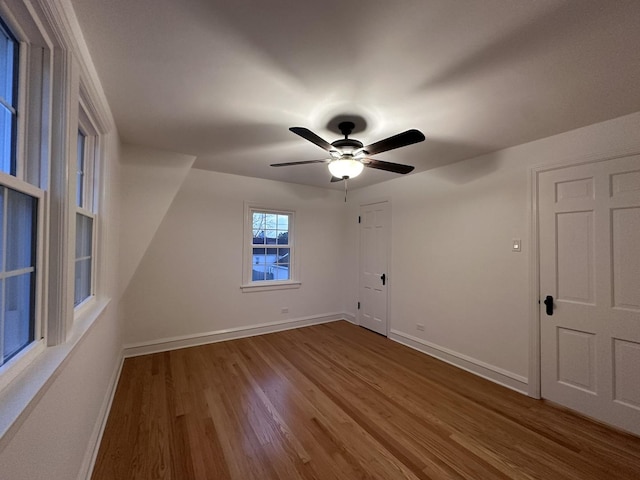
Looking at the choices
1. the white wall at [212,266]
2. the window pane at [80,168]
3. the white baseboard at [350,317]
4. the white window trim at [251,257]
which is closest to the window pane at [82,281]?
the window pane at [80,168]

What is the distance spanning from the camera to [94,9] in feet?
3.97

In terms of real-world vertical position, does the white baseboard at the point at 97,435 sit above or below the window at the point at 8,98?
below

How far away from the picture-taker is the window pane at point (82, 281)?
5.46 ft

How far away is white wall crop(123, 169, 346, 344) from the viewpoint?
3370mm

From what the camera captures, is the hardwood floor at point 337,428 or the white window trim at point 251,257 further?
the white window trim at point 251,257

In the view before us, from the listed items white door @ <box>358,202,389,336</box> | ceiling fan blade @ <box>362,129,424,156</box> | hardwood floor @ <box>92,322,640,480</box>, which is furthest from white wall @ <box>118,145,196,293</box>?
white door @ <box>358,202,389,336</box>

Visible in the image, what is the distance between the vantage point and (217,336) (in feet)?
12.3

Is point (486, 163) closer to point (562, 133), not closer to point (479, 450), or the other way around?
point (562, 133)

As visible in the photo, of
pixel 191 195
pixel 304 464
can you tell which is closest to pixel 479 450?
pixel 304 464

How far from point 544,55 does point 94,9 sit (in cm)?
227

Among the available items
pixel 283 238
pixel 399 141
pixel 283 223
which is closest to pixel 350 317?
pixel 283 238

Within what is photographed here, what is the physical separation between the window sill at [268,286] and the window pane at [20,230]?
9.80 ft

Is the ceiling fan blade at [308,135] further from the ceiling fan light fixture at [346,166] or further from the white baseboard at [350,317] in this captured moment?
the white baseboard at [350,317]

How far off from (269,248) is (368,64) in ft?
10.6
